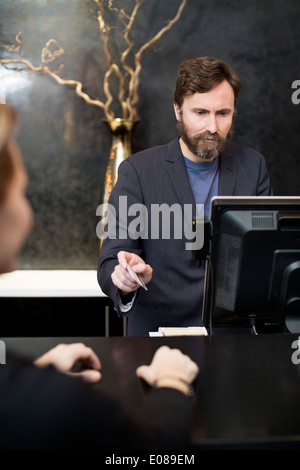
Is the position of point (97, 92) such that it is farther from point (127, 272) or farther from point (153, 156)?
point (127, 272)

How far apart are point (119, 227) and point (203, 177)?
420mm

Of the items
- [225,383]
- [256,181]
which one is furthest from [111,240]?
[225,383]

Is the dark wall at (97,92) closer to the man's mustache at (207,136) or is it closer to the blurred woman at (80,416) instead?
the man's mustache at (207,136)

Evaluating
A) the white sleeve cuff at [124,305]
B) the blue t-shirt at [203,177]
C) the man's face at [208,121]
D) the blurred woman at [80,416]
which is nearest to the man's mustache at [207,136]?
the man's face at [208,121]

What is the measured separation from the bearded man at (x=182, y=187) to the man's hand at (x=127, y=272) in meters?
0.36

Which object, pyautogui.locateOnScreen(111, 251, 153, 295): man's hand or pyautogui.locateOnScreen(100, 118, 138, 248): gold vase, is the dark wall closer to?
pyautogui.locateOnScreen(100, 118, 138, 248): gold vase

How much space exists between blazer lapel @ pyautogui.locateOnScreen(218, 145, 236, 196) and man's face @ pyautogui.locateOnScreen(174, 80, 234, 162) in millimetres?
94

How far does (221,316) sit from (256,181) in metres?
0.95

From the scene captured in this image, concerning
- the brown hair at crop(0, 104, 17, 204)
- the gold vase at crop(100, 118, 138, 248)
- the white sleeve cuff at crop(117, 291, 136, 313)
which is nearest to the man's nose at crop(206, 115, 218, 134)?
the white sleeve cuff at crop(117, 291, 136, 313)

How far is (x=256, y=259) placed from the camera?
1.49 metres

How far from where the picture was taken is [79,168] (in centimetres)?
342

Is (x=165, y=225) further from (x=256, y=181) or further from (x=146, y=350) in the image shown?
(x=146, y=350)

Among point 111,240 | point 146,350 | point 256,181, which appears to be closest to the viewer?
point 146,350

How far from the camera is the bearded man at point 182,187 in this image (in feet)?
7.16
